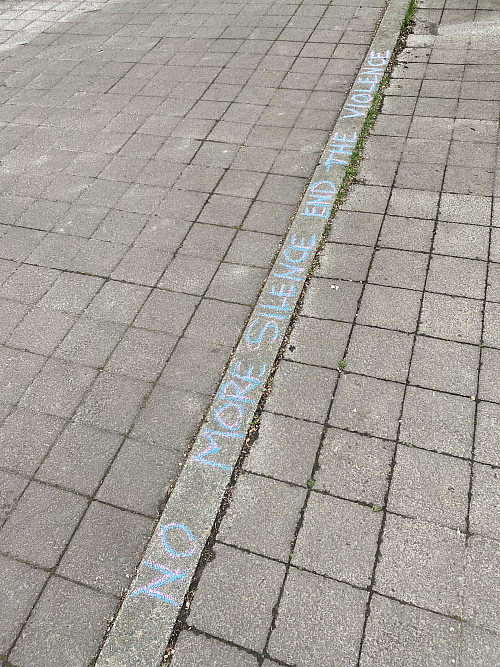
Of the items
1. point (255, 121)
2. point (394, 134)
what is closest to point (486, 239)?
point (394, 134)

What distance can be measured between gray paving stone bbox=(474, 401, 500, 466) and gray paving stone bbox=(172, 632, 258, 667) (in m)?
1.61

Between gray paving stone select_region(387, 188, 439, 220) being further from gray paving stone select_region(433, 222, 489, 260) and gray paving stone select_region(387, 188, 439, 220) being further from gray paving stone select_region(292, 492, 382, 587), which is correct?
gray paving stone select_region(292, 492, 382, 587)

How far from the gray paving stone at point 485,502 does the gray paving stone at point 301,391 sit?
915 mm

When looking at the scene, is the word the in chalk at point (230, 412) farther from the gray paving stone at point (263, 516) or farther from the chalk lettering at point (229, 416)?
the gray paving stone at point (263, 516)

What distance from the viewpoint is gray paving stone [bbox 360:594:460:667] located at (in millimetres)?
2289

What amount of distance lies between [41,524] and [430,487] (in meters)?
2.15

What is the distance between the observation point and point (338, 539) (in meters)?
2.66

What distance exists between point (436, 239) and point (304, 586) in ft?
9.39

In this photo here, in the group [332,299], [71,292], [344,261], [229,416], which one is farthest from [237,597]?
[71,292]

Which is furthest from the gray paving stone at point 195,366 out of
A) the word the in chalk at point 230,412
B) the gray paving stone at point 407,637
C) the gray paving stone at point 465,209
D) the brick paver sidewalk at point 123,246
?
the gray paving stone at point 465,209

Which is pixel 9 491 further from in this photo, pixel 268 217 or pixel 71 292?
pixel 268 217

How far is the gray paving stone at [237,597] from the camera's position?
2426mm

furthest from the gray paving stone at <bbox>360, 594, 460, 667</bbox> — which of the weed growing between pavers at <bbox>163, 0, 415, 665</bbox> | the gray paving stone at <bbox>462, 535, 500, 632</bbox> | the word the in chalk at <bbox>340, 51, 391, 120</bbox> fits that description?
the word the in chalk at <bbox>340, 51, 391, 120</bbox>

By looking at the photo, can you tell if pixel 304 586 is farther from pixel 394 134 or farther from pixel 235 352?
pixel 394 134
